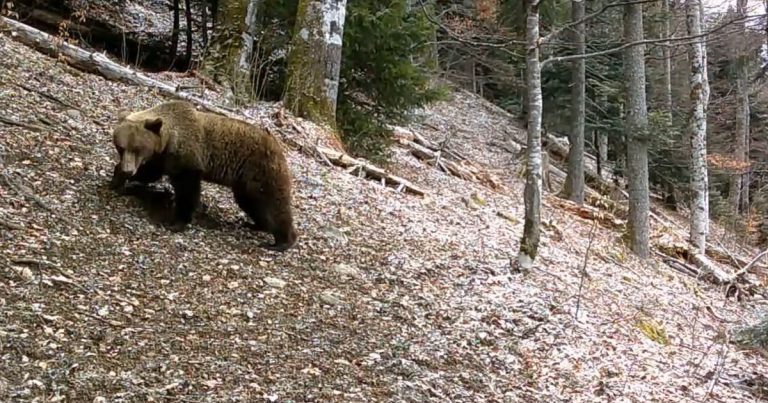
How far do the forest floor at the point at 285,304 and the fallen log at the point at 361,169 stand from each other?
0.29 meters

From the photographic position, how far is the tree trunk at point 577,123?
16.5 metres

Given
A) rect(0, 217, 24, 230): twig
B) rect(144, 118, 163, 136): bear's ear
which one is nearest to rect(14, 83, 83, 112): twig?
rect(144, 118, 163, 136): bear's ear

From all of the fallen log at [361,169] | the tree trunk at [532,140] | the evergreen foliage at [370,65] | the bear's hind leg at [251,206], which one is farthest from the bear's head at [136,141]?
the evergreen foliage at [370,65]

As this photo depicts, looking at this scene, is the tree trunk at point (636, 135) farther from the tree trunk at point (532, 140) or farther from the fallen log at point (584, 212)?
the tree trunk at point (532, 140)

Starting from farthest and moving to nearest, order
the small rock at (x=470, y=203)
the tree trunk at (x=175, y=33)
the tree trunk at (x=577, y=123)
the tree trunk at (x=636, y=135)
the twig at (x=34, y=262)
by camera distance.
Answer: the tree trunk at (x=577, y=123), the tree trunk at (x=636, y=135), the tree trunk at (x=175, y=33), the small rock at (x=470, y=203), the twig at (x=34, y=262)

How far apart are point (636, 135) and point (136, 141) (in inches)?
391

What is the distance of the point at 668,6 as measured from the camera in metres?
21.0

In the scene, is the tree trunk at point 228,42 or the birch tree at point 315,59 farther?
the tree trunk at point 228,42

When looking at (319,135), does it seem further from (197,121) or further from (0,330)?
(0,330)

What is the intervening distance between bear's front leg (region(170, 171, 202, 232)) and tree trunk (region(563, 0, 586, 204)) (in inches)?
466

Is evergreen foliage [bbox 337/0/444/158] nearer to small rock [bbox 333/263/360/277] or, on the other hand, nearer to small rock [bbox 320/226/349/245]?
small rock [bbox 320/226/349/245]

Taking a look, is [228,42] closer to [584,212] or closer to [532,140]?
[532,140]

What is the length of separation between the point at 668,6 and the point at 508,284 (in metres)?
16.5

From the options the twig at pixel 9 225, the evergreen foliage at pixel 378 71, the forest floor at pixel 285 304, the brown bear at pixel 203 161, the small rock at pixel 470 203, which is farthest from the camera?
the small rock at pixel 470 203
